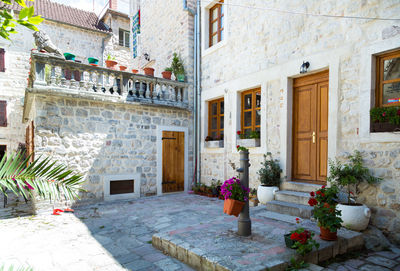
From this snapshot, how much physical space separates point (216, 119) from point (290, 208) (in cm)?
367

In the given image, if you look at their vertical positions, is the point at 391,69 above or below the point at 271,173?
above

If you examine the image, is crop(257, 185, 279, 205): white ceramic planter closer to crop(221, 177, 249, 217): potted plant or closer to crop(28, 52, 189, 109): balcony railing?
crop(221, 177, 249, 217): potted plant

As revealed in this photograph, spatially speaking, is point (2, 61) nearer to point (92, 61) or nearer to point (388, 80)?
point (92, 61)

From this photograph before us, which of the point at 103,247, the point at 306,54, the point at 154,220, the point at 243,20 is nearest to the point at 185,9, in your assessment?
the point at 243,20

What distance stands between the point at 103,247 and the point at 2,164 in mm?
2269

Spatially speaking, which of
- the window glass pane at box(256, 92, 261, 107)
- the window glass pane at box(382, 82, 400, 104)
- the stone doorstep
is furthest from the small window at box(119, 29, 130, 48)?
the window glass pane at box(382, 82, 400, 104)

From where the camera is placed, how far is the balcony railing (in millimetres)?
5746

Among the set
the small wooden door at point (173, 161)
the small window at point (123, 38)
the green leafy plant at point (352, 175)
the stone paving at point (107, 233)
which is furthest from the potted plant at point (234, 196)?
the small window at point (123, 38)

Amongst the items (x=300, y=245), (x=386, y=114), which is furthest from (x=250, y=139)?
(x=300, y=245)

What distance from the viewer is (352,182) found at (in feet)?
12.6

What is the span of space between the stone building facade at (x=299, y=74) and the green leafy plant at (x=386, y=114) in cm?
11

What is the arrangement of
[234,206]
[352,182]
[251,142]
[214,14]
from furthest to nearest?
[214,14] < [251,142] < [352,182] < [234,206]

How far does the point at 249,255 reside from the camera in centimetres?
283

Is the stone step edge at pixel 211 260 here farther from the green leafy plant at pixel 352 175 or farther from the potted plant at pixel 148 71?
the potted plant at pixel 148 71
